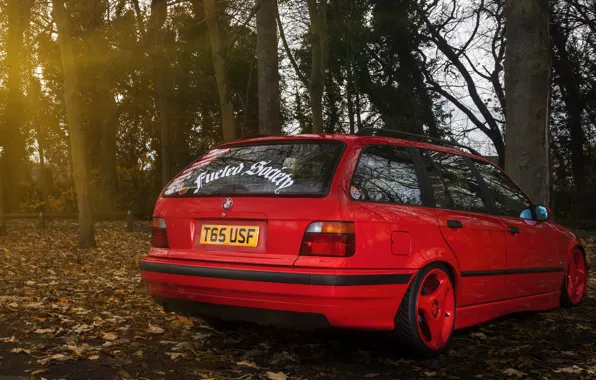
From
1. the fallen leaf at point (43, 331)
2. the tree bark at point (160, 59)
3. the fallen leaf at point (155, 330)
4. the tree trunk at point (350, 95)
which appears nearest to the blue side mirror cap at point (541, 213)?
the fallen leaf at point (155, 330)

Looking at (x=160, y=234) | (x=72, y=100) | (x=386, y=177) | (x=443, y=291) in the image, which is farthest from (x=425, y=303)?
(x=72, y=100)

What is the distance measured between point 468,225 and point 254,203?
184 centimetres

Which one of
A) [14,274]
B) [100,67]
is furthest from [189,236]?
[100,67]

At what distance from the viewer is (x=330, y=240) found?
4.16m

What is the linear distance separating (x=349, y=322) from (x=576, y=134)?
23642 millimetres

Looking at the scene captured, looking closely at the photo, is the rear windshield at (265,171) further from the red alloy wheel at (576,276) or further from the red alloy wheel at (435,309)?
the red alloy wheel at (576,276)

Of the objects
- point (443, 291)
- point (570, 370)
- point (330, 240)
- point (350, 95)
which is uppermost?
point (350, 95)

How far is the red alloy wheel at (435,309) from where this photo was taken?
188 inches

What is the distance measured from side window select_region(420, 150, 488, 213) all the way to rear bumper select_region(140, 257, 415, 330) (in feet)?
3.30

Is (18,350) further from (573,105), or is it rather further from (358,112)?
(358,112)

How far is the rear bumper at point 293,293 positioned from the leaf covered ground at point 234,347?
36 centimetres

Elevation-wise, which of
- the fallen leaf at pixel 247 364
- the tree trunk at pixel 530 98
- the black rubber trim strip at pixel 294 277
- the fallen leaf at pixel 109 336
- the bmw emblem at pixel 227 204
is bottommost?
the fallen leaf at pixel 247 364

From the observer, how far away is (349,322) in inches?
165

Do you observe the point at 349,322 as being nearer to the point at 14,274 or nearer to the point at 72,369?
the point at 72,369
